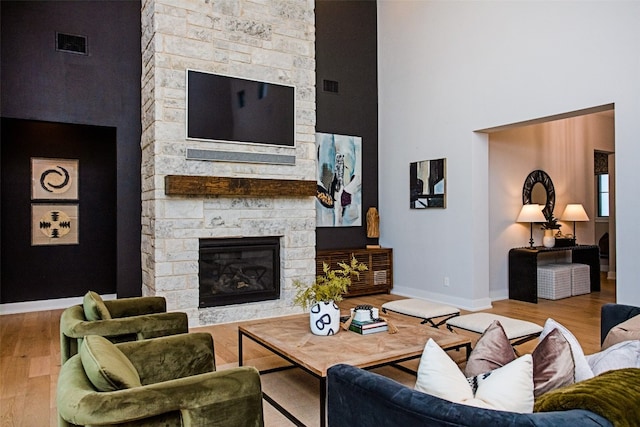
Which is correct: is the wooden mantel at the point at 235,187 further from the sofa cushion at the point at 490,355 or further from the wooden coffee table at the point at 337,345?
the sofa cushion at the point at 490,355

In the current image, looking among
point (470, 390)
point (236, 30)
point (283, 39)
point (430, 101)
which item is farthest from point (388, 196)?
point (470, 390)

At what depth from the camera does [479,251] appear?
5.79m

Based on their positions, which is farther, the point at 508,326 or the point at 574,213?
the point at 574,213

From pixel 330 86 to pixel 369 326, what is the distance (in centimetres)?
443

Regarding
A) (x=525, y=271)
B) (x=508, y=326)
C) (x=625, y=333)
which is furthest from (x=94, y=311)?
(x=525, y=271)

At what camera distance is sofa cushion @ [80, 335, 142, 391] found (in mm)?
1625

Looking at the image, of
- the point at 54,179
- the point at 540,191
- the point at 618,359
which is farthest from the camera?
the point at 540,191

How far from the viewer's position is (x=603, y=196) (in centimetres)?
971

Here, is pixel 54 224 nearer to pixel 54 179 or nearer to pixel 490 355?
pixel 54 179

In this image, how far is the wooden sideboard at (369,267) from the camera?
6.32 m

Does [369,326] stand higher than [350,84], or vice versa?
[350,84]

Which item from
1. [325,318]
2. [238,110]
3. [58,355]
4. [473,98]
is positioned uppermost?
[473,98]

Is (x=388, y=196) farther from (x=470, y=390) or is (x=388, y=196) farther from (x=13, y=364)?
(x=470, y=390)

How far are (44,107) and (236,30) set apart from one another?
7.42 feet
